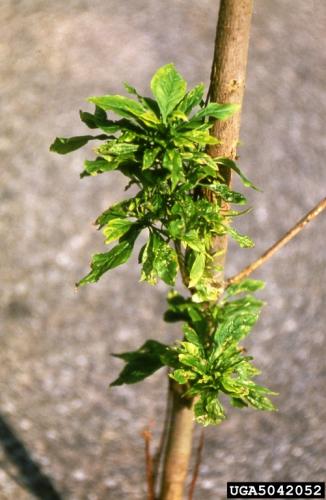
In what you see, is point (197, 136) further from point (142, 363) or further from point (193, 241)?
point (142, 363)

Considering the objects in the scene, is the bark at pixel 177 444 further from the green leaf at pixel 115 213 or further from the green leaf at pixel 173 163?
the green leaf at pixel 173 163

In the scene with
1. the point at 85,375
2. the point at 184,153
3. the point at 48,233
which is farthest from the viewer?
the point at 48,233

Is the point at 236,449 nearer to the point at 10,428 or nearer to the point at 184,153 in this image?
Answer: the point at 10,428

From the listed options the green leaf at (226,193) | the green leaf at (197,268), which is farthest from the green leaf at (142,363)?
the green leaf at (226,193)

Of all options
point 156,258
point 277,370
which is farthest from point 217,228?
point 277,370

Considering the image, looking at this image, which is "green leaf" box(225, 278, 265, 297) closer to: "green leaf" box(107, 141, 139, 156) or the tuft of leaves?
the tuft of leaves

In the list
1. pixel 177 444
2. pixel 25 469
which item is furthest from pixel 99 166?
pixel 25 469
